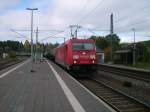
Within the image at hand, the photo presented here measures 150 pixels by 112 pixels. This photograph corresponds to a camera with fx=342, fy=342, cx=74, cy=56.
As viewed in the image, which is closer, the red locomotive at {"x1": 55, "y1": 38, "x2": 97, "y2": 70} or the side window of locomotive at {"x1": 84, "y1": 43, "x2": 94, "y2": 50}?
the red locomotive at {"x1": 55, "y1": 38, "x2": 97, "y2": 70}

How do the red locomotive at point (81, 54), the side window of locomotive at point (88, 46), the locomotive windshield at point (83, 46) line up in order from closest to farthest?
the red locomotive at point (81, 54) → the locomotive windshield at point (83, 46) → the side window of locomotive at point (88, 46)

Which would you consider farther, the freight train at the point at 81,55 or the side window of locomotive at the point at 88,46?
the side window of locomotive at the point at 88,46

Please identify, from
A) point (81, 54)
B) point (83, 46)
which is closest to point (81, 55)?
point (81, 54)

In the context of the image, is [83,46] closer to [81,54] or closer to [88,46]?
[88,46]

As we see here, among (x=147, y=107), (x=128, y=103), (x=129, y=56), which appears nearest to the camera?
(x=147, y=107)

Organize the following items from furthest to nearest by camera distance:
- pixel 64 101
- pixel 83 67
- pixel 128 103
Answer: pixel 83 67, pixel 128 103, pixel 64 101

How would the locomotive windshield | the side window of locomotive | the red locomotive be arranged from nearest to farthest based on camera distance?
1. the red locomotive
2. the locomotive windshield
3. the side window of locomotive

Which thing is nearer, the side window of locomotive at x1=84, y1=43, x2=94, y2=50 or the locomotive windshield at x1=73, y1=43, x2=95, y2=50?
the locomotive windshield at x1=73, y1=43, x2=95, y2=50

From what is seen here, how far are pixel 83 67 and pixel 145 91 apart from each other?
9.11 meters

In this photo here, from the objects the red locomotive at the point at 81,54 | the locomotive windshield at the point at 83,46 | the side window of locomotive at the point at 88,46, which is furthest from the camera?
the side window of locomotive at the point at 88,46

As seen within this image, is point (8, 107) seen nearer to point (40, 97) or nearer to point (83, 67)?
point (40, 97)

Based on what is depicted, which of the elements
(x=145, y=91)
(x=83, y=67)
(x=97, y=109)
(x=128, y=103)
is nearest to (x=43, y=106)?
(x=97, y=109)

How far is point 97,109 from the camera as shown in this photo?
10.4m

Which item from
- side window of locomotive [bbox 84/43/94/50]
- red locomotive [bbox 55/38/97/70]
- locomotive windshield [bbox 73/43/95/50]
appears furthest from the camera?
side window of locomotive [bbox 84/43/94/50]
